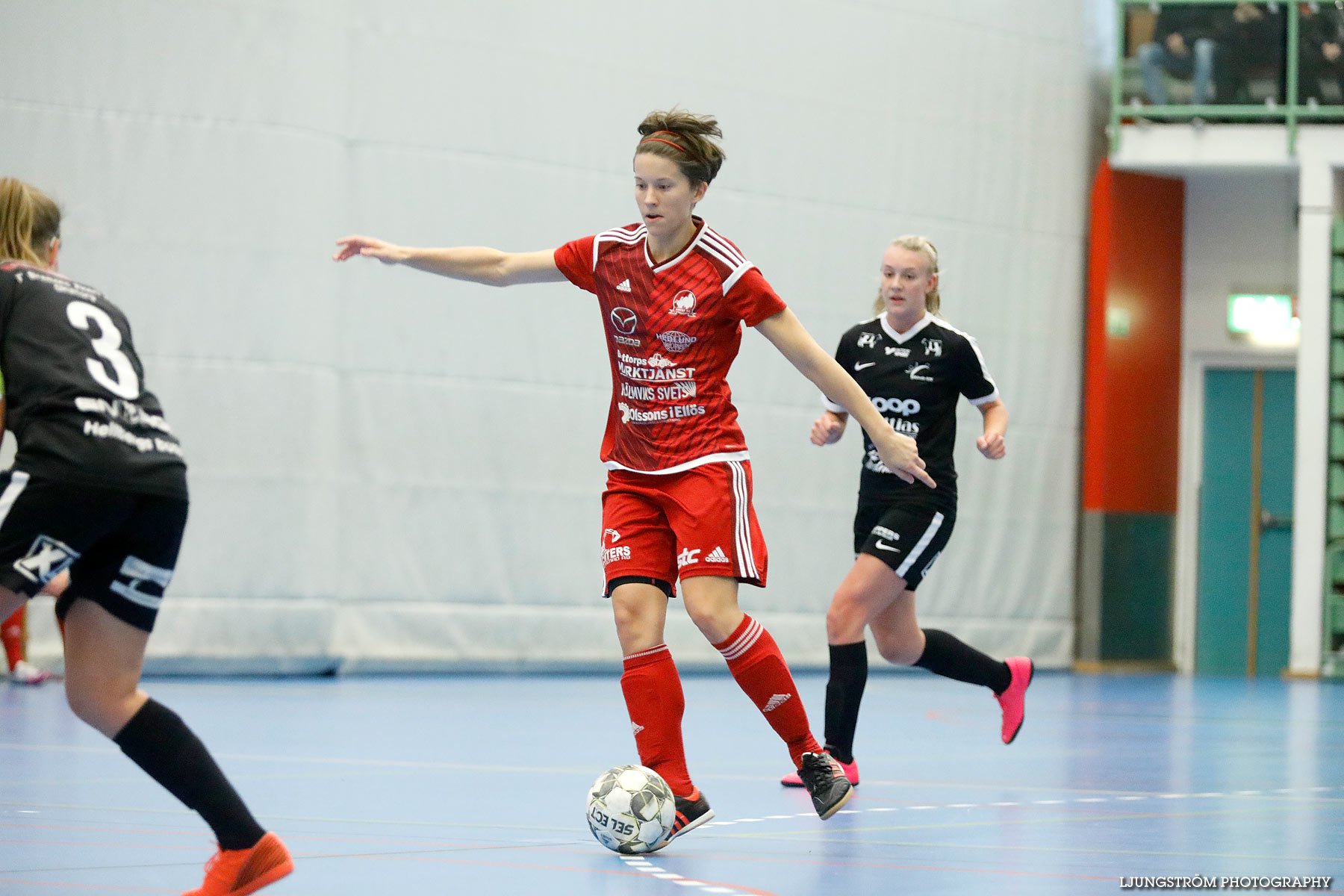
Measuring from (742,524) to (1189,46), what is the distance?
465 inches

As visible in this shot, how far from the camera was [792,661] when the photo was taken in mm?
13789

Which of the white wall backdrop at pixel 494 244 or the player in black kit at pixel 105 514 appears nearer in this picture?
the player in black kit at pixel 105 514

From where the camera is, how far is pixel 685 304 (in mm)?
4508

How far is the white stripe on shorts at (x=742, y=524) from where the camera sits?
14.7ft

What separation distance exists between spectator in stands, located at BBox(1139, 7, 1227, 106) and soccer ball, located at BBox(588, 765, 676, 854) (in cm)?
1221

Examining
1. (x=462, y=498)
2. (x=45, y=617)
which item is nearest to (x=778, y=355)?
(x=462, y=498)

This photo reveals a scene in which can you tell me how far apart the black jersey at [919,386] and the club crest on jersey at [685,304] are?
1.69 m

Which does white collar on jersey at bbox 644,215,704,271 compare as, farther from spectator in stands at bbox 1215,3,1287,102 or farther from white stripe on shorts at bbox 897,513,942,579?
spectator in stands at bbox 1215,3,1287,102

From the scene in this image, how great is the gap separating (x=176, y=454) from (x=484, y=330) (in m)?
8.92

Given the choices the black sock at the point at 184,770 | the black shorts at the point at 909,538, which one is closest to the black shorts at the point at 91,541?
the black sock at the point at 184,770

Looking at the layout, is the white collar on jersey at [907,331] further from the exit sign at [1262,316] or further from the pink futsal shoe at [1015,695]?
the exit sign at [1262,316]

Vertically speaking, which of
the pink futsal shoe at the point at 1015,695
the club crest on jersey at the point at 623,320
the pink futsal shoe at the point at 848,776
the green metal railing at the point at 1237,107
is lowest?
the pink futsal shoe at the point at 848,776

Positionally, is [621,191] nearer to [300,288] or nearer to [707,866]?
[300,288]

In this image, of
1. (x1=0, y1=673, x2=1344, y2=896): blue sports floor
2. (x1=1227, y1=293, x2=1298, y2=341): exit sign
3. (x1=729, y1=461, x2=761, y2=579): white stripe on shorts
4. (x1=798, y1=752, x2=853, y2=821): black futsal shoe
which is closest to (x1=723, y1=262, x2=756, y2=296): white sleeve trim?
(x1=729, y1=461, x2=761, y2=579): white stripe on shorts
